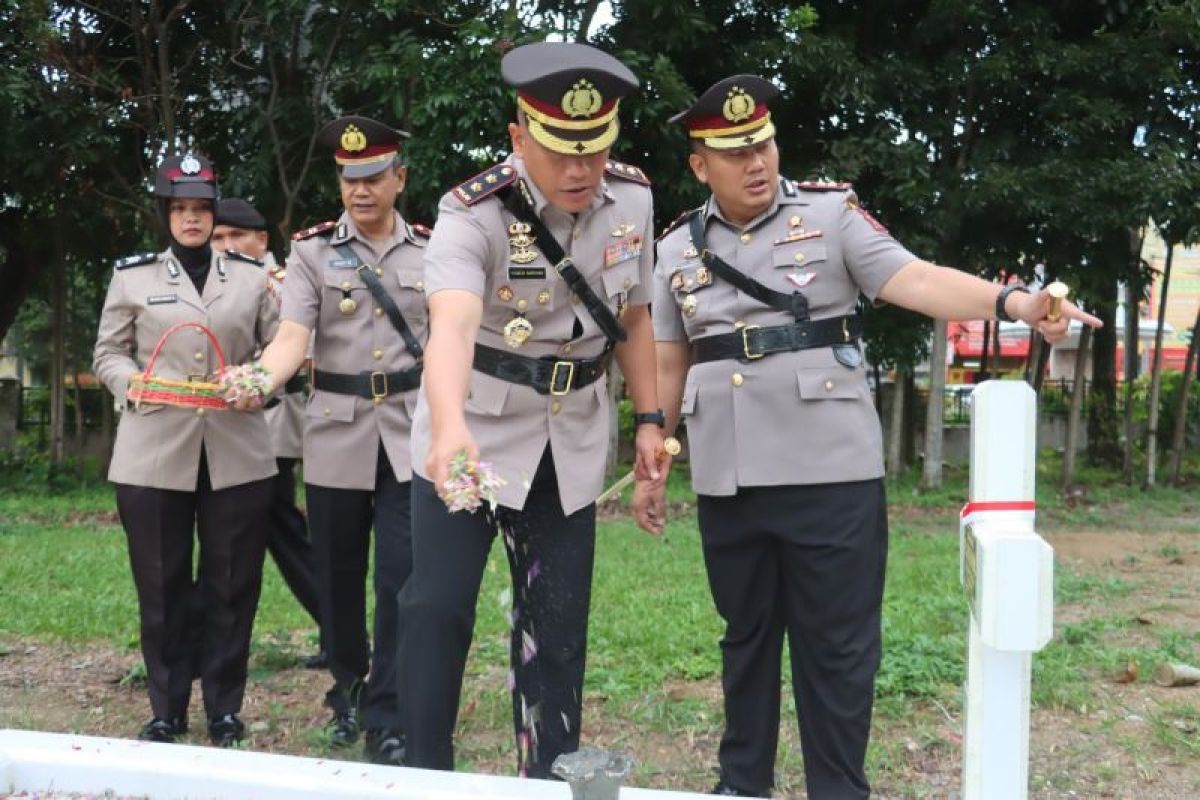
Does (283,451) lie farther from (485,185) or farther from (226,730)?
(485,185)

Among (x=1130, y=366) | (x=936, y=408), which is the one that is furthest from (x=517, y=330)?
(x=1130, y=366)

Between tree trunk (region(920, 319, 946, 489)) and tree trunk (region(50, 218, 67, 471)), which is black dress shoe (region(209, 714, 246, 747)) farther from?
tree trunk (region(50, 218, 67, 471))

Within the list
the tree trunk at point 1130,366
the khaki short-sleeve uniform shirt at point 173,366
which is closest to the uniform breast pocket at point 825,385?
the khaki short-sleeve uniform shirt at point 173,366

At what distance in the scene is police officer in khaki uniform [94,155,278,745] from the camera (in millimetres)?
4426

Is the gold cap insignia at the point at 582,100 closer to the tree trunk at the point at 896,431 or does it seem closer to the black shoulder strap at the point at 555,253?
the black shoulder strap at the point at 555,253

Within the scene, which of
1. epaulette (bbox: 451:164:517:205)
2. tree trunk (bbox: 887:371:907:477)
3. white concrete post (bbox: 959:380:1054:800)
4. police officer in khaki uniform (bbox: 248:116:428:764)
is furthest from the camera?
tree trunk (bbox: 887:371:907:477)

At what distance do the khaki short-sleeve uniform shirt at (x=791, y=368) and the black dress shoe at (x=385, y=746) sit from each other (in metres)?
1.43

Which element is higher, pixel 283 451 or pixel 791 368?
pixel 791 368

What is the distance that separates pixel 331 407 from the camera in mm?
4434

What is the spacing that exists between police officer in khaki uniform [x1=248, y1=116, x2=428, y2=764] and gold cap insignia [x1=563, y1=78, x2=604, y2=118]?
160 cm

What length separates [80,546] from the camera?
9406mm

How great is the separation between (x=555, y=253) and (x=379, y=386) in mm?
1428

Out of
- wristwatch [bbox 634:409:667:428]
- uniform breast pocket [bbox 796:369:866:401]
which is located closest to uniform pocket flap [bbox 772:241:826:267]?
uniform breast pocket [bbox 796:369:866:401]

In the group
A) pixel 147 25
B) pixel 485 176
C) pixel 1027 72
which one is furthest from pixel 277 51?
pixel 485 176
